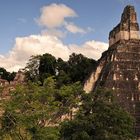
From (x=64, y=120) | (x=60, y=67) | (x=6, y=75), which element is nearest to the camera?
(x=64, y=120)

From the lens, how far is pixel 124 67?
32.2 m

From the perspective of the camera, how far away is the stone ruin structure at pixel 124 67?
1171 inches

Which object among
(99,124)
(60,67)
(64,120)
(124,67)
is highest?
(60,67)

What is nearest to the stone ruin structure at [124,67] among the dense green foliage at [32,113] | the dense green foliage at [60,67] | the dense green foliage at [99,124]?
the dense green foliage at [60,67]

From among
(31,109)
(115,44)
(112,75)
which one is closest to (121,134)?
(31,109)

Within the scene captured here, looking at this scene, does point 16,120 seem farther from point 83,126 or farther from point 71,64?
point 71,64

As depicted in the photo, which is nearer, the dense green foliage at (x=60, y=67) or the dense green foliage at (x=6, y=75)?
the dense green foliage at (x=60, y=67)

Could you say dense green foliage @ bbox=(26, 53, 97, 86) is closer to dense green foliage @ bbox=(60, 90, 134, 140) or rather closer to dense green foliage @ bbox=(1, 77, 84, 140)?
dense green foliage @ bbox=(1, 77, 84, 140)

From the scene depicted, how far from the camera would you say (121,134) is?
19344mm

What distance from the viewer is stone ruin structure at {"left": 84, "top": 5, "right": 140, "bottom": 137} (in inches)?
1171

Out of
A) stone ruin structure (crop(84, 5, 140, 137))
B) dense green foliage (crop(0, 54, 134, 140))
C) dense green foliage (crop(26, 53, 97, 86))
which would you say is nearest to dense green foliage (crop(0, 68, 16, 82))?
dense green foliage (crop(26, 53, 97, 86))

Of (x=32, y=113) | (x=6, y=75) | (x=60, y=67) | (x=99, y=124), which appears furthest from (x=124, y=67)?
(x=6, y=75)

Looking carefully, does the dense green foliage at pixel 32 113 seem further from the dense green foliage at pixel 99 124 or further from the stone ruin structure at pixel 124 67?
the stone ruin structure at pixel 124 67

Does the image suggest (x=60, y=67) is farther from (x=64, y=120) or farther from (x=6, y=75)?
(x=64, y=120)
